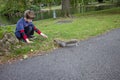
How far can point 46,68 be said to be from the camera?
16.1 ft

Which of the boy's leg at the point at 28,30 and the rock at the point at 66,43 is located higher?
the boy's leg at the point at 28,30

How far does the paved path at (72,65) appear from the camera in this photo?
A: 14.4 feet

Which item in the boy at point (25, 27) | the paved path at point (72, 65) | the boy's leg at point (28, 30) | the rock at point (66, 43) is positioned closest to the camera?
the paved path at point (72, 65)

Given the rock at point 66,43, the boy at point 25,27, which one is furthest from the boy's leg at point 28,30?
the rock at point 66,43

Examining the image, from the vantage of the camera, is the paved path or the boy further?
the boy

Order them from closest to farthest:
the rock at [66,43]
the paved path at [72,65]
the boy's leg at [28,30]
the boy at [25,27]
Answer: the paved path at [72,65], the boy at [25,27], the rock at [66,43], the boy's leg at [28,30]

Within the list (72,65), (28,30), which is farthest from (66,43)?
(72,65)

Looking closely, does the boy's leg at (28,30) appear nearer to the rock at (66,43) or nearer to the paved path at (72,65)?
the rock at (66,43)

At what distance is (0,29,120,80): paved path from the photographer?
4.39m

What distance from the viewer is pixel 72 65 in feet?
16.5

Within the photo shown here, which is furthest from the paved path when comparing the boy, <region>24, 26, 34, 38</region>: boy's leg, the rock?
<region>24, 26, 34, 38</region>: boy's leg

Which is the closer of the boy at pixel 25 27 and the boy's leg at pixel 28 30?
the boy at pixel 25 27

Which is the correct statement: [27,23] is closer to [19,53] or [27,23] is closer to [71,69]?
[19,53]

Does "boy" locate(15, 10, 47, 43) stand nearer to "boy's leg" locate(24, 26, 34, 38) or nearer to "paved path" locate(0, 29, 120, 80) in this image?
"boy's leg" locate(24, 26, 34, 38)
